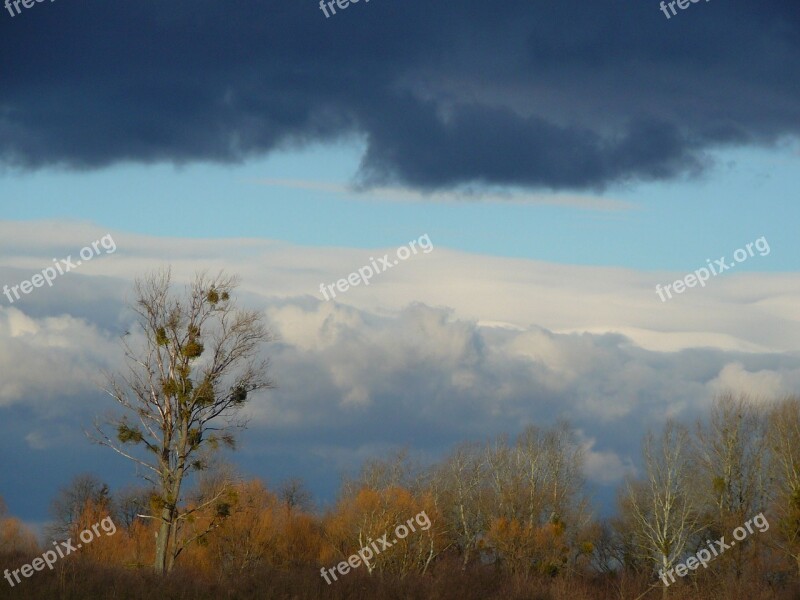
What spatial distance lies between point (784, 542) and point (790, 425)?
32.0 feet

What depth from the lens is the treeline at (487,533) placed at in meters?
34.2

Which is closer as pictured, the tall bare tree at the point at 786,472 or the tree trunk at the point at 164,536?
the tree trunk at the point at 164,536

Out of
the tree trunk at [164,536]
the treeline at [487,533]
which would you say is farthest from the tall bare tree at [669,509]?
the tree trunk at [164,536]

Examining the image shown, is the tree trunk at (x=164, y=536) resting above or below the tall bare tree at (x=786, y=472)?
above

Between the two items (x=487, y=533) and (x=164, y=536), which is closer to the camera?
(x=164, y=536)

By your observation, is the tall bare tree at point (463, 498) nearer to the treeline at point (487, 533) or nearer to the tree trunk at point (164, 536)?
the treeline at point (487, 533)

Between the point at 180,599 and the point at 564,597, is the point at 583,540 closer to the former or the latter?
the point at 564,597

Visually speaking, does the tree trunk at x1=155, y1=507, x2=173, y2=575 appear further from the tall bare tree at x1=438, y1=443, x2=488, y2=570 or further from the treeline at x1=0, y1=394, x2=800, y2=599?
the tall bare tree at x1=438, y1=443, x2=488, y2=570

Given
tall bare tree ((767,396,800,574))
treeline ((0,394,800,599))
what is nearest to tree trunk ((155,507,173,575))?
→ treeline ((0,394,800,599))

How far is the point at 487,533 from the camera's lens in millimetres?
92562

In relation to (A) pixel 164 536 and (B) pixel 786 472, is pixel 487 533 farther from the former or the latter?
(A) pixel 164 536

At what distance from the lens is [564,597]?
3606cm

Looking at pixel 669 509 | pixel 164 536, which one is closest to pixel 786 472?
pixel 669 509

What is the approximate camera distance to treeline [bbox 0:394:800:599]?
112ft
